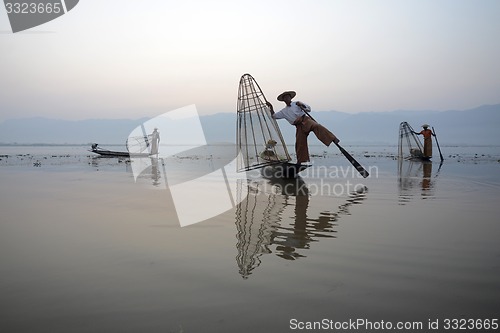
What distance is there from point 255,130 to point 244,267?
1101 cm

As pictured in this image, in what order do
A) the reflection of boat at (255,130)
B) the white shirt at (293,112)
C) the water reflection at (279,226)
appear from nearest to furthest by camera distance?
the water reflection at (279,226), the white shirt at (293,112), the reflection of boat at (255,130)

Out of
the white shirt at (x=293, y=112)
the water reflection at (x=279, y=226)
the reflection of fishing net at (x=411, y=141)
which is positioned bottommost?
the water reflection at (x=279, y=226)

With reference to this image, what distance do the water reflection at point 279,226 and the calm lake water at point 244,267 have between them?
30mm

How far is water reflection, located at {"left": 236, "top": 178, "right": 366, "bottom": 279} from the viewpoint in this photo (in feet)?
13.2

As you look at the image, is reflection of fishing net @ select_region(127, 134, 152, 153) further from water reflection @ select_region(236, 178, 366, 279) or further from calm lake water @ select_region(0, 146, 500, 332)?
calm lake water @ select_region(0, 146, 500, 332)

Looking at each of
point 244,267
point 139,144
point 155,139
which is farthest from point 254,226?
point 139,144

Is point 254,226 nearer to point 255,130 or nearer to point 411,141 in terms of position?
point 255,130

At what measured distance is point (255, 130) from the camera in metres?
14.2

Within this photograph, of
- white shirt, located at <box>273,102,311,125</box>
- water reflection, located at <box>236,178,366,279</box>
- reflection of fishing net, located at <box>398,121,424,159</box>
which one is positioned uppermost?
white shirt, located at <box>273,102,311,125</box>

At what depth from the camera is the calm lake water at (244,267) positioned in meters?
2.51

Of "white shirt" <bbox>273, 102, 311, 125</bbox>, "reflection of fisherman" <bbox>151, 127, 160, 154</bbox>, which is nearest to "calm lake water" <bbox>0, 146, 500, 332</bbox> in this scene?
"white shirt" <bbox>273, 102, 311, 125</bbox>

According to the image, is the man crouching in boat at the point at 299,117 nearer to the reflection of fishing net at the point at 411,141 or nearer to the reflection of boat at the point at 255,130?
the reflection of boat at the point at 255,130

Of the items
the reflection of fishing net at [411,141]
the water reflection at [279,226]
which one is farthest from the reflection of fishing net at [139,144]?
the water reflection at [279,226]

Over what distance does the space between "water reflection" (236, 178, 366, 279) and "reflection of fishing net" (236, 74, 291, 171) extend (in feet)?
15.8
